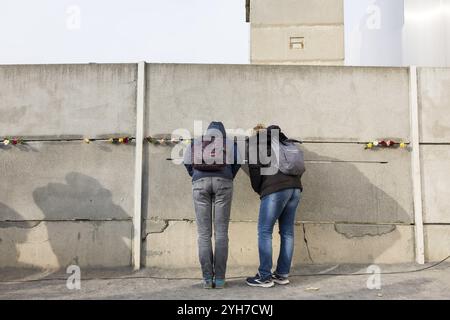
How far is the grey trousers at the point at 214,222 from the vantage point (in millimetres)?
4082

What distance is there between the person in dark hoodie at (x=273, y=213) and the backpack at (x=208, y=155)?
0.38m

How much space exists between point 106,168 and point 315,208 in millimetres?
2331

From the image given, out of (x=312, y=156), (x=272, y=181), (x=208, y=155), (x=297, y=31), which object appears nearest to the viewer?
(x=208, y=155)

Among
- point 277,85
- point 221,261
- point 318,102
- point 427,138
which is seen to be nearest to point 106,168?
point 221,261

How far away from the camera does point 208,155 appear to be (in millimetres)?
4090

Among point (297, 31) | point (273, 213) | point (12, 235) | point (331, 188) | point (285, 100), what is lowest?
point (12, 235)

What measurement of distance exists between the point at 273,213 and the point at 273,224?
0.12 meters

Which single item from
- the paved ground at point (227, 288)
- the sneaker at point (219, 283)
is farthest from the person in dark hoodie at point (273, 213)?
the sneaker at point (219, 283)

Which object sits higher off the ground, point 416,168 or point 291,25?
point 291,25

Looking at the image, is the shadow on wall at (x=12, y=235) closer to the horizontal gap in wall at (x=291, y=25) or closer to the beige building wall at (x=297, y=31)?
the beige building wall at (x=297, y=31)

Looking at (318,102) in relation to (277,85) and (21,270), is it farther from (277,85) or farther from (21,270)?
(21,270)

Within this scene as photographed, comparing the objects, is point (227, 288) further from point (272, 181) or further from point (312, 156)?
point (312, 156)

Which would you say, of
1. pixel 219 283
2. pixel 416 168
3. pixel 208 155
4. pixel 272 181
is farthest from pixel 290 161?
pixel 416 168
